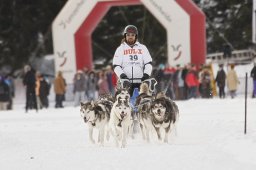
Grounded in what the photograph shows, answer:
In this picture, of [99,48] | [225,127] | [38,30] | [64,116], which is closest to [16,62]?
[38,30]

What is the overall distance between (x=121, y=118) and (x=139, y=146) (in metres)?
0.46

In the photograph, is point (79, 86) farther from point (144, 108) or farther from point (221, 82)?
point (144, 108)

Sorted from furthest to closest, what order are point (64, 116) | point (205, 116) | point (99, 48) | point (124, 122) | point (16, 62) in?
point (99, 48)
point (16, 62)
point (64, 116)
point (205, 116)
point (124, 122)

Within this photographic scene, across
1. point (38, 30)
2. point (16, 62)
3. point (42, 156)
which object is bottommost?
point (42, 156)

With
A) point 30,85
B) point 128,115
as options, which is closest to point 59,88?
point 30,85

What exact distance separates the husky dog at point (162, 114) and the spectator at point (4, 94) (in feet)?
29.4

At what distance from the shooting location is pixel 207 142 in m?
7.04

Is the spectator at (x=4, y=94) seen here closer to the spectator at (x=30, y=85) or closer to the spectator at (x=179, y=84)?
the spectator at (x=30, y=85)

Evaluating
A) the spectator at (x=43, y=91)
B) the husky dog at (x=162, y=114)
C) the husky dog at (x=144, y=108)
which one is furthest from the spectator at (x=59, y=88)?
the husky dog at (x=162, y=114)

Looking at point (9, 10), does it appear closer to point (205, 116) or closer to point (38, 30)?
point (38, 30)

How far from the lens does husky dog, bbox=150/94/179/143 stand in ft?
23.9

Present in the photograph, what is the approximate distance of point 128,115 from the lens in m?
6.93

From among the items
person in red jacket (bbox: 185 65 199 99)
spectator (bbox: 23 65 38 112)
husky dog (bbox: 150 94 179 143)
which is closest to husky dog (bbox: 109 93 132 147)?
husky dog (bbox: 150 94 179 143)

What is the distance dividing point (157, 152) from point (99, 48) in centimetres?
2211
